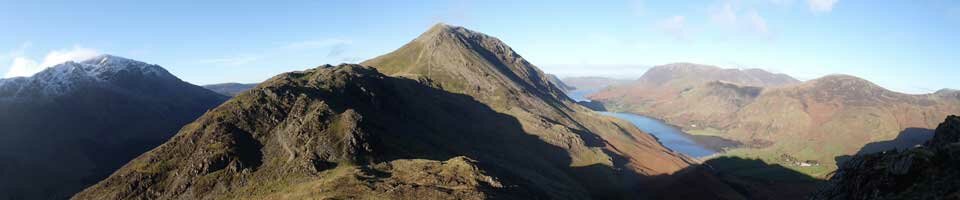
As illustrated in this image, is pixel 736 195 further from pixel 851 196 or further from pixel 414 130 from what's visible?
pixel 851 196

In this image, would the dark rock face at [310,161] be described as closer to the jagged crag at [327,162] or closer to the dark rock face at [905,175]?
the jagged crag at [327,162]

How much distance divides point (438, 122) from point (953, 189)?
167 meters

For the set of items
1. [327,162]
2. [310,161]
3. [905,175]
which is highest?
[905,175]

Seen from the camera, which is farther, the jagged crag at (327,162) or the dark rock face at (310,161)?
the jagged crag at (327,162)

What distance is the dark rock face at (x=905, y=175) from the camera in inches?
1308

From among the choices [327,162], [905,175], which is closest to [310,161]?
[327,162]

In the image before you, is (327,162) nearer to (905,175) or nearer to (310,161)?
(310,161)

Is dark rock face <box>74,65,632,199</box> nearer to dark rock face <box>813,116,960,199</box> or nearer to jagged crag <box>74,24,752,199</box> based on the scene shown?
jagged crag <box>74,24,752,199</box>

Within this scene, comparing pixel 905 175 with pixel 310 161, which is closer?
pixel 905 175

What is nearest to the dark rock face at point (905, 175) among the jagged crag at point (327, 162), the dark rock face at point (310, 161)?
the jagged crag at point (327, 162)

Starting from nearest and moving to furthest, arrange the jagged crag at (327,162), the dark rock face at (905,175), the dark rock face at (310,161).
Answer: the dark rock face at (905,175), the dark rock face at (310,161), the jagged crag at (327,162)

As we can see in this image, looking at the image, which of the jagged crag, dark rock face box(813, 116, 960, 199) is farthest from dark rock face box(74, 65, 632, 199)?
dark rock face box(813, 116, 960, 199)

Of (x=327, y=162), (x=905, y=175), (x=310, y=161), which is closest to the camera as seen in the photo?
(x=905, y=175)

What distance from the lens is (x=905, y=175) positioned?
36.2 meters
